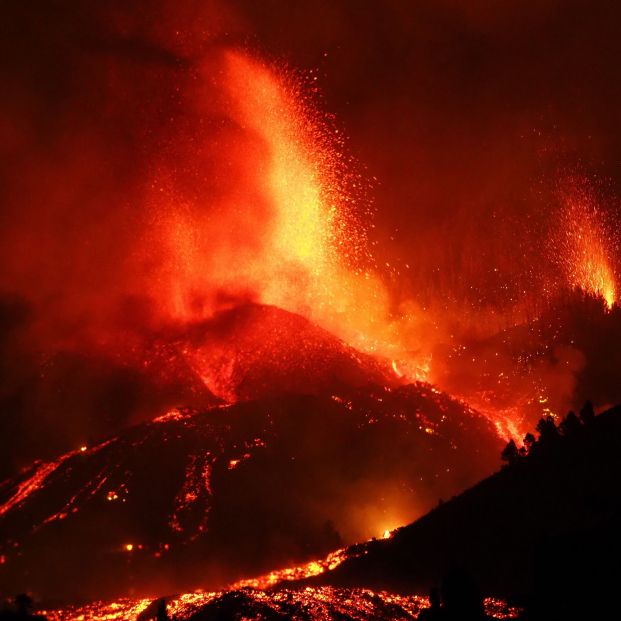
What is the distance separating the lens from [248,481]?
13375cm

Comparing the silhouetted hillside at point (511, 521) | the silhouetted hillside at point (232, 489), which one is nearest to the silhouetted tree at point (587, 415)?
the silhouetted hillside at point (511, 521)

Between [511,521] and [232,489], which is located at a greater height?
[232,489]

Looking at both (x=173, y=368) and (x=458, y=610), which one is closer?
(x=458, y=610)

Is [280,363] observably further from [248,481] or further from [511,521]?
[511,521]

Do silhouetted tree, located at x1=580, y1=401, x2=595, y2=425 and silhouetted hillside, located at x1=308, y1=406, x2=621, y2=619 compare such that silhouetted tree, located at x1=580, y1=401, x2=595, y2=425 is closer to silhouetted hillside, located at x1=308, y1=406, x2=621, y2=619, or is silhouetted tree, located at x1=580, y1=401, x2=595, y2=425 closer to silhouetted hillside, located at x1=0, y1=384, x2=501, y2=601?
silhouetted hillside, located at x1=308, y1=406, x2=621, y2=619

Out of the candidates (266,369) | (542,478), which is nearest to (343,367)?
(266,369)

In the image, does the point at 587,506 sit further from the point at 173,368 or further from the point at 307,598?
the point at 173,368

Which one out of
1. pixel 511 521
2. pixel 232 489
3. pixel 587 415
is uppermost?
pixel 232 489

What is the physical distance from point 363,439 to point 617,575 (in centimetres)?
11801

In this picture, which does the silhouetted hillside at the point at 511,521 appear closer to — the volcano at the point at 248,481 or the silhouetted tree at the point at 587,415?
the silhouetted tree at the point at 587,415

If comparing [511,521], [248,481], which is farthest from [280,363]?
[511,521]

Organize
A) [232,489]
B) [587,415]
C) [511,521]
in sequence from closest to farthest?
[511,521], [587,415], [232,489]

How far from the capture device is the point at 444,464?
14612 centimetres

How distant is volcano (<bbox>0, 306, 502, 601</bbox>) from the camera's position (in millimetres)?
108250
